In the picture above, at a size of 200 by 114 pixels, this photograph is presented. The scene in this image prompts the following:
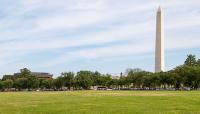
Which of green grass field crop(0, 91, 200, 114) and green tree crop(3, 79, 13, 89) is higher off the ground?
green tree crop(3, 79, 13, 89)

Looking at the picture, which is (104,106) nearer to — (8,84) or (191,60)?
(191,60)

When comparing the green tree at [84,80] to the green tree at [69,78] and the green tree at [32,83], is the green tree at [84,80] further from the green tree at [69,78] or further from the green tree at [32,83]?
the green tree at [32,83]

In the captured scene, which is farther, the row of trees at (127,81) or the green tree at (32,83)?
the green tree at (32,83)

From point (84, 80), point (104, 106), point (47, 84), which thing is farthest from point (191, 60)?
point (104, 106)

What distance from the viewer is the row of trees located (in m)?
129

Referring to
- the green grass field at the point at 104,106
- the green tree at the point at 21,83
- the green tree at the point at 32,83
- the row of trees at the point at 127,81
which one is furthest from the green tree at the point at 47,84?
the green grass field at the point at 104,106

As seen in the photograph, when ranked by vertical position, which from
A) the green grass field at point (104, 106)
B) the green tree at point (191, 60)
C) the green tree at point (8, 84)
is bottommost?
the green grass field at point (104, 106)

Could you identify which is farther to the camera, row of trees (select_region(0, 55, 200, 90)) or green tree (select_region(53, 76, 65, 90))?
green tree (select_region(53, 76, 65, 90))

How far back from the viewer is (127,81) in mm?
165750

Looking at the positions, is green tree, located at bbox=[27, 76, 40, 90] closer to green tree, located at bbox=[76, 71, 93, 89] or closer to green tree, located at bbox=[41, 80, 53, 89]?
green tree, located at bbox=[41, 80, 53, 89]

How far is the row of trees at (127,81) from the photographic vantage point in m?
129

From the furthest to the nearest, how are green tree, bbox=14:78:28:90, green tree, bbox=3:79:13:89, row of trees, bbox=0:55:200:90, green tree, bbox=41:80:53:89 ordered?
green tree, bbox=3:79:13:89
green tree, bbox=14:78:28:90
green tree, bbox=41:80:53:89
row of trees, bbox=0:55:200:90

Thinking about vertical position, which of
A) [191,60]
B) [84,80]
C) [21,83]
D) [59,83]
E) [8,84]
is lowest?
[8,84]

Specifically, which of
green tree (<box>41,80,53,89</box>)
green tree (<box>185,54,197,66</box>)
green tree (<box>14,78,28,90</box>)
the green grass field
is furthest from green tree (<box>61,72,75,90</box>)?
the green grass field
